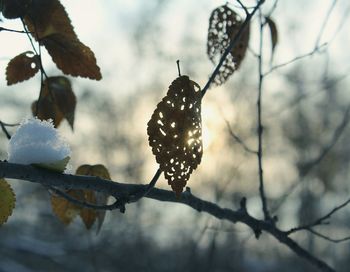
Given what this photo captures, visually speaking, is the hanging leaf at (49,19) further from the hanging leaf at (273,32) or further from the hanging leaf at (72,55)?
the hanging leaf at (273,32)

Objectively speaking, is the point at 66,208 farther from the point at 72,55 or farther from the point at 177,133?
the point at 177,133

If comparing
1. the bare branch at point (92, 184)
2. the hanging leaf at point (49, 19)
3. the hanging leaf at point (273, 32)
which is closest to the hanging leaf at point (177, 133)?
the bare branch at point (92, 184)

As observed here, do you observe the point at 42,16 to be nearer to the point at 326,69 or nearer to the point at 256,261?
the point at 326,69

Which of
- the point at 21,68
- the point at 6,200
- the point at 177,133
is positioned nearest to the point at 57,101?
the point at 21,68

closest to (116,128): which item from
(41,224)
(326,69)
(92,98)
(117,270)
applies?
(92,98)

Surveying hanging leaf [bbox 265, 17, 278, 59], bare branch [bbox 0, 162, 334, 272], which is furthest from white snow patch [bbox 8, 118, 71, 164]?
hanging leaf [bbox 265, 17, 278, 59]

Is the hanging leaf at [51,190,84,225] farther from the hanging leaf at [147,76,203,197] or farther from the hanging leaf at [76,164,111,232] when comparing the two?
the hanging leaf at [147,76,203,197]
